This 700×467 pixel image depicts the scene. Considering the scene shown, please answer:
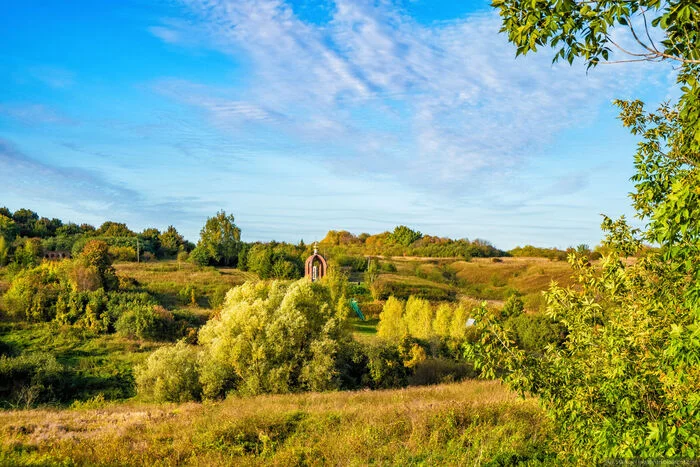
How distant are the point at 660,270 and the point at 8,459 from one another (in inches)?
357

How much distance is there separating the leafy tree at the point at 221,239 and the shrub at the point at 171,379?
136 ft

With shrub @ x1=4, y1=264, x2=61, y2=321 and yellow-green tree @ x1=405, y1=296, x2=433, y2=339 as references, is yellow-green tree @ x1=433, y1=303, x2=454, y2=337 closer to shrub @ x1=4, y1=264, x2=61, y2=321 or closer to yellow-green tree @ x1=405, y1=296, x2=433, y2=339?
yellow-green tree @ x1=405, y1=296, x2=433, y2=339

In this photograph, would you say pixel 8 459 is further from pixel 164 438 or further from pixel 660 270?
pixel 660 270

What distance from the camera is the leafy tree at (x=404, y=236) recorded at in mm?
89625

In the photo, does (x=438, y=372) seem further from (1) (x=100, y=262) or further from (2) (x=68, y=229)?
(2) (x=68, y=229)

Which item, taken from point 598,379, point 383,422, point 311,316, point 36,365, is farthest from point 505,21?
point 36,365

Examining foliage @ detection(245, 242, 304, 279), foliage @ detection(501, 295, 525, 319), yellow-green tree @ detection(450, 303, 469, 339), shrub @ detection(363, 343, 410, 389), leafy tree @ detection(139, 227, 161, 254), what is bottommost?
shrub @ detection(363, 343, 410, 389)

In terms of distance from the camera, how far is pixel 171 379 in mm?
17719

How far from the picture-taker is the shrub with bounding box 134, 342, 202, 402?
17766 mm

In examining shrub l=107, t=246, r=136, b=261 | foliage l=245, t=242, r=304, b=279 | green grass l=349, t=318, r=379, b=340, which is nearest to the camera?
green grass l=349, t=318, r=379, b=340

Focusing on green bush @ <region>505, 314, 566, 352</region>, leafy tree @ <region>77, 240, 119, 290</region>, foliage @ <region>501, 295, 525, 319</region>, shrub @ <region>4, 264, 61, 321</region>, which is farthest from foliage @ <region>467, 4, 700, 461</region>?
leafy tree @ <region>77, 240, 119, 290</region>

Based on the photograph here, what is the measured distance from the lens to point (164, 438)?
984 centimetres

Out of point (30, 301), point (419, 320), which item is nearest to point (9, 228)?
point (30, 301)

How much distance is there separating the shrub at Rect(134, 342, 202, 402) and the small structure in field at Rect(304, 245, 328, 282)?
1962cm
